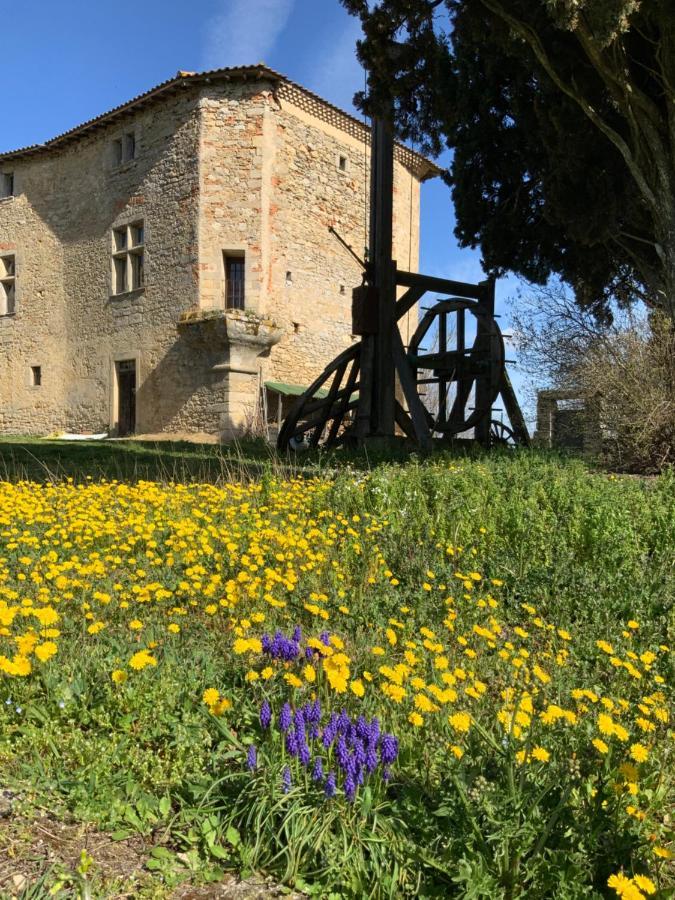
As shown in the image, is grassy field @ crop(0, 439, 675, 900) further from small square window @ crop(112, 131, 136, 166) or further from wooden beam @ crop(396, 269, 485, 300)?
small square window @ crop(112, 131, 136, 166)

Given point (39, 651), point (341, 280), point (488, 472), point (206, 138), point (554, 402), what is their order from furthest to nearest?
point (341, 280)
point (206, 138)
point (554, 402)
point (488, 472)
point (39, 651)

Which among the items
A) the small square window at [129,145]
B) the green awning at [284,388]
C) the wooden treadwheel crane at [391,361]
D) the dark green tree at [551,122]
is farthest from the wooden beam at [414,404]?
the small square window at [129,145]

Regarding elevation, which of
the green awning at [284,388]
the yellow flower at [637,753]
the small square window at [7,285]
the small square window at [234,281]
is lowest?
the yellow flower at [637,753]

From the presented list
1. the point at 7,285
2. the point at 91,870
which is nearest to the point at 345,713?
the point at 91,870

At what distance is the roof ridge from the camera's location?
17.1 meters

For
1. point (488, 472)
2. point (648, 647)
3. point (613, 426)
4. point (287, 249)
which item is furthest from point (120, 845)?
point (287, 249)

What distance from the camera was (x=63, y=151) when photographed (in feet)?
70.3

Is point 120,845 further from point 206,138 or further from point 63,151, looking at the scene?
point 63,151

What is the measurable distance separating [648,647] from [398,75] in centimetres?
910

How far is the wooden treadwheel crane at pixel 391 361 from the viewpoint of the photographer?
10.2 metres

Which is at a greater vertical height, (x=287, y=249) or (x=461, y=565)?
(x=287, y=249)

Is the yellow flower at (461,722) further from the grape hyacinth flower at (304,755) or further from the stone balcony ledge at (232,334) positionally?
the stone balcony ledge at (232,334)

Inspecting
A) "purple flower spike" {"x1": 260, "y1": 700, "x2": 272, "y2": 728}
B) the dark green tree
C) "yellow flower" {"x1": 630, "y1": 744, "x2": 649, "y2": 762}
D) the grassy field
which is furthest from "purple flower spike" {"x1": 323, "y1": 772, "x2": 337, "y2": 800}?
the dark green tree

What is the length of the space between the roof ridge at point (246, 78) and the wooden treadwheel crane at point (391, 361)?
4945 millimetres
